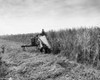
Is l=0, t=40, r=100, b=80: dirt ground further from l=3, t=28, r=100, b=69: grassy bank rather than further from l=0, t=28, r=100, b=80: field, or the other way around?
l=3, t=28, r=100, b=69: grassy bank

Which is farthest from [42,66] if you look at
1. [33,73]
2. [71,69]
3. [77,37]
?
[77,37]

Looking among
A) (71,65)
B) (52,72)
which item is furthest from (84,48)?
(52,72)

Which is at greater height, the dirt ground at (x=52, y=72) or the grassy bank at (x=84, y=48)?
the grassy bank at (x=84, y=48)

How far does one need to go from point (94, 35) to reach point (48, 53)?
7.61 ft

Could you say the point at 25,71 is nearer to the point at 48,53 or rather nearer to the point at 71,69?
the point at 71,69

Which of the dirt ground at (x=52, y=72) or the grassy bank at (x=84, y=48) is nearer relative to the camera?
the dirt ground at (x=52, y=72)

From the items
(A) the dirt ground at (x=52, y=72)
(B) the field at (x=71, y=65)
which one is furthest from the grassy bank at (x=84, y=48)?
(A) the dirt ground at (x=52, y=72)

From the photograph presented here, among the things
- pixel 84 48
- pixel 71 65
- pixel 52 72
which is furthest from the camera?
pixel 84 48

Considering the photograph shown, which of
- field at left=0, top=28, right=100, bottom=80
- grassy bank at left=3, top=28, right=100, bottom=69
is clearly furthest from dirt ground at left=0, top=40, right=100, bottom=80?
grassy bank at left=3, top=28, right=100, bottom=69

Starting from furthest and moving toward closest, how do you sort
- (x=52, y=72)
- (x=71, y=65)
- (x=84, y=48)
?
(x=84, y=48)
(x=71, y=65)
(x=52, y=72)

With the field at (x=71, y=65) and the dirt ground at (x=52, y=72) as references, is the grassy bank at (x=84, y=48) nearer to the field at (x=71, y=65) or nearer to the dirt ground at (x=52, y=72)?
the field at (x=71, y=65)

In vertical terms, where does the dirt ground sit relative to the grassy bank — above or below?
below

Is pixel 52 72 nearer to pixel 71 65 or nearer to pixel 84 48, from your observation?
pixel 71 65

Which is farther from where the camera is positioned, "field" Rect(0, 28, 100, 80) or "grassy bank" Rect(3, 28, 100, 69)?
"grassy bank" Rect(3, 28, 100, 69)
